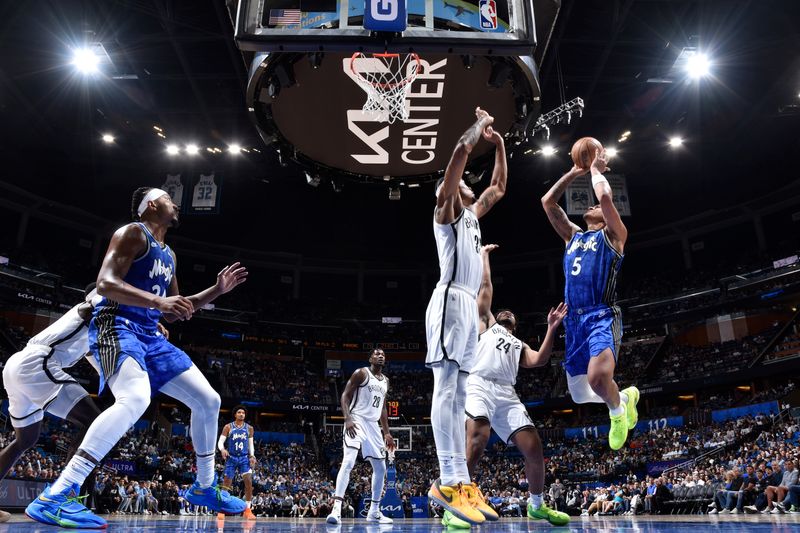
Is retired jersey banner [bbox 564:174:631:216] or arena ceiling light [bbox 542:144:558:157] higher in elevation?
arena ceiling light [bbox 542:144:558:157]

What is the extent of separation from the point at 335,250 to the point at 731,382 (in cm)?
2101

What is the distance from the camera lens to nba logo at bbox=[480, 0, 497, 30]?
6289 mm

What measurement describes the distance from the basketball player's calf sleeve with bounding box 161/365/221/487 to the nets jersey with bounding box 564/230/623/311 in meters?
2.98

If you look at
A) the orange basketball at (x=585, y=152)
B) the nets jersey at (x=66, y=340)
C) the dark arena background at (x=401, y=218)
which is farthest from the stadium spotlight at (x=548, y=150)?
the nets jersey at (x=66, y=340)

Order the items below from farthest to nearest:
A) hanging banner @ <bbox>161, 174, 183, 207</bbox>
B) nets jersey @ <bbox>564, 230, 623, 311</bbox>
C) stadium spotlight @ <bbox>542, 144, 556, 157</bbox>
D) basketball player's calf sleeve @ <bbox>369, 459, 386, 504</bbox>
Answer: hanging banner @ <bbox>161, 174, 183, 207</bbox> < stadium spotlight @ <bbox>542, 144, 556, 157</bbox> < basketball player's calf sleeve @ <bbox>369, 459, 386, 504</bbox> < nets jersey @ <bbox>564, 230, 623, 311</bbox>

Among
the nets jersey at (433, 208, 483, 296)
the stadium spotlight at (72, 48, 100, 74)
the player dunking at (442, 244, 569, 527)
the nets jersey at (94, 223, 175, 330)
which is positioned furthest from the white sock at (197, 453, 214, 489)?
the stadium spotlight at (72, 48, 100, 74)

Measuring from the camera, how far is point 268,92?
922cm

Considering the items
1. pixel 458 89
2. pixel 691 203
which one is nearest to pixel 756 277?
pixel 691 203

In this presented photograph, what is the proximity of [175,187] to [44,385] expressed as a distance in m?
18.2

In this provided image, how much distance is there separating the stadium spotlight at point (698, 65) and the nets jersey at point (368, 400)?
13.8 metres

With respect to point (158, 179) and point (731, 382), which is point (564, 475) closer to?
point (731, 382)

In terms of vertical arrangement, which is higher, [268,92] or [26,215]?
[26,215]

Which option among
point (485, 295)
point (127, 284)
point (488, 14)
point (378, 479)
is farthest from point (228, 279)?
point (378, 479)

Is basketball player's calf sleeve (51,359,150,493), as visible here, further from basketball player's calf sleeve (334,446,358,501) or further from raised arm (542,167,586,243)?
basketball player's calf sleeve (334,446,358,501)
